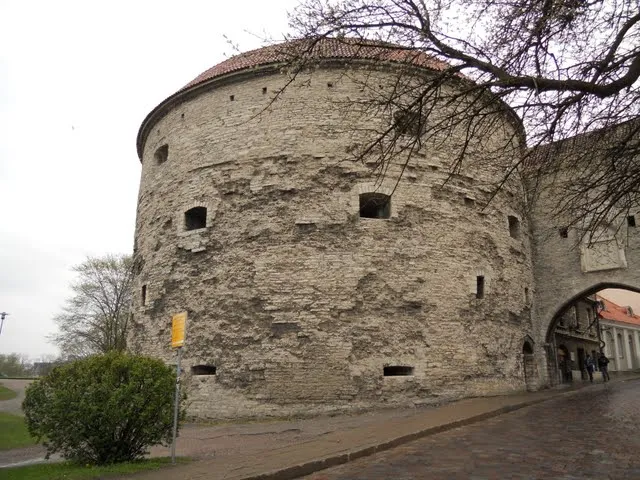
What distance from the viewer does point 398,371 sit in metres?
11.8

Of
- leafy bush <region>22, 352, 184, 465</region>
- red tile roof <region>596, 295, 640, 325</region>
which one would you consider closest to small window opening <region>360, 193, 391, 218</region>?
leafy bush <region>22, 352, 184, 465</region>

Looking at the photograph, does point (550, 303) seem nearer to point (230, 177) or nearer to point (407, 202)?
point (407, 202)

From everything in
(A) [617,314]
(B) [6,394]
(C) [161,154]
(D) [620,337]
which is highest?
(C) [161,154]

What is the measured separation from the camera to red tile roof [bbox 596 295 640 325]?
1328 inches

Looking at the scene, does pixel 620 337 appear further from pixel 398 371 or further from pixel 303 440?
pixel 303 440

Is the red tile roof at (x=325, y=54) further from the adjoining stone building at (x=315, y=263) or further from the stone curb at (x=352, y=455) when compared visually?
the stone curb at (x=352, y=455)

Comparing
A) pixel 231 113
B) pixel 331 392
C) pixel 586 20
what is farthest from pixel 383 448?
pixel 231 113

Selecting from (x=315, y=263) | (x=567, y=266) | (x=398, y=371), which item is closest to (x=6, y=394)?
(x=315, y=263)

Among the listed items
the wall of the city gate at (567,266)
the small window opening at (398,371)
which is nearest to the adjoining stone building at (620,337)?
the wall of the city gate at (567,266)

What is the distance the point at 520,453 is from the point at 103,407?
4808 mm

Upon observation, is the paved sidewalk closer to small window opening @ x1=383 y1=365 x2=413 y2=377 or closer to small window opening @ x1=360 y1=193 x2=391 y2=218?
small window opening @ x1=383 y1=365 x2=413 y2=377

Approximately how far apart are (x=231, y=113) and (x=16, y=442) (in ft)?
28.1

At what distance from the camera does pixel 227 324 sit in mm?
11766

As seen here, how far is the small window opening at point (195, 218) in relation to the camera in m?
13.3
